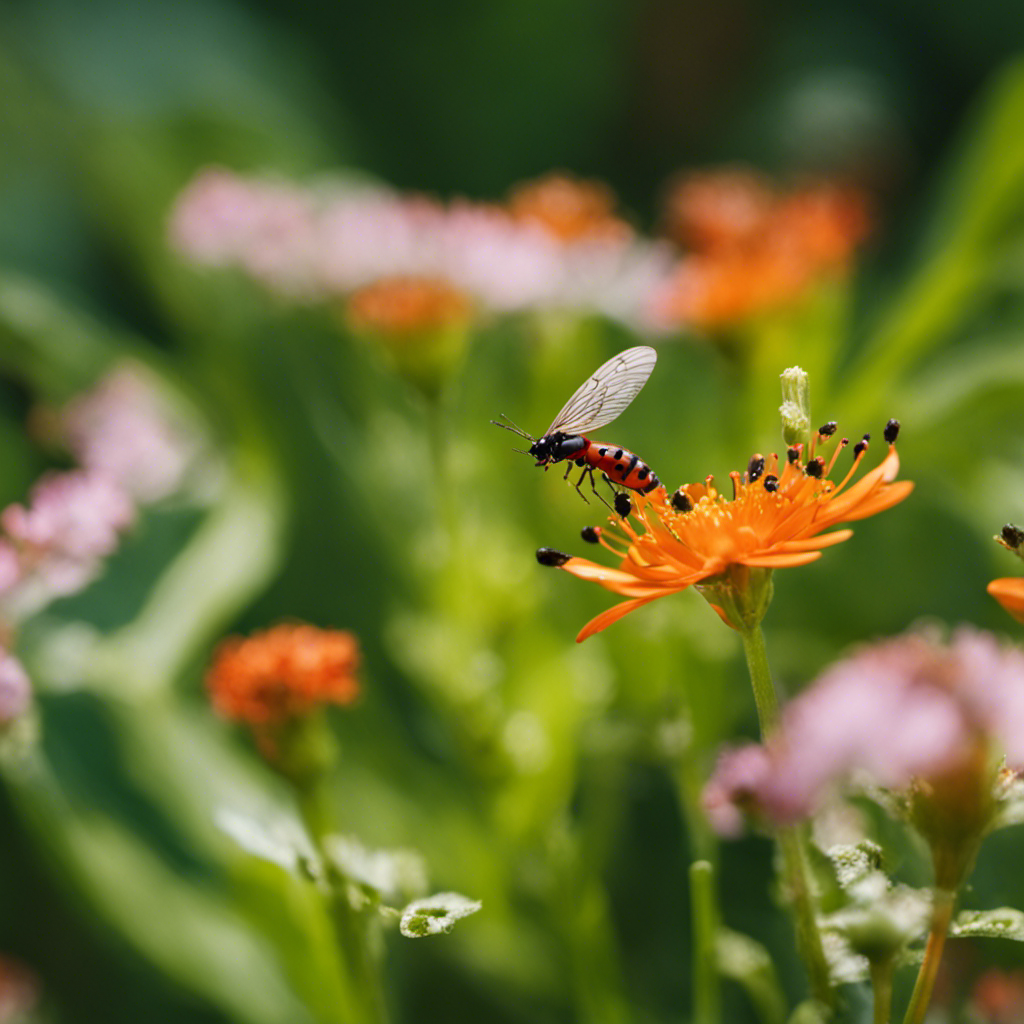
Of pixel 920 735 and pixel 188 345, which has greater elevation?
pixel 188 345

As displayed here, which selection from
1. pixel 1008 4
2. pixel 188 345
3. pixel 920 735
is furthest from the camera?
pixel 1008 4

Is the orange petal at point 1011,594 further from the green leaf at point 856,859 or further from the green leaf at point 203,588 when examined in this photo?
the green leaf at point 203,588

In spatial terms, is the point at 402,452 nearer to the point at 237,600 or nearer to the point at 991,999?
the point at 237,600

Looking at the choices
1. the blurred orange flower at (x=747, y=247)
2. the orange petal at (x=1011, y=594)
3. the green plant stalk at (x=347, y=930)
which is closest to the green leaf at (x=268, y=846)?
the green plant stalk at (x=347, y=930)

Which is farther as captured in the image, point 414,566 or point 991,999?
point 414,566

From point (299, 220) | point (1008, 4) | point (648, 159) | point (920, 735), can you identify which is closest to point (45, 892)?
point (299, 220)

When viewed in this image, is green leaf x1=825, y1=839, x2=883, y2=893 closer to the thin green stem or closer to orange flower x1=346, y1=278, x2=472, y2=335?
the thin green stem
